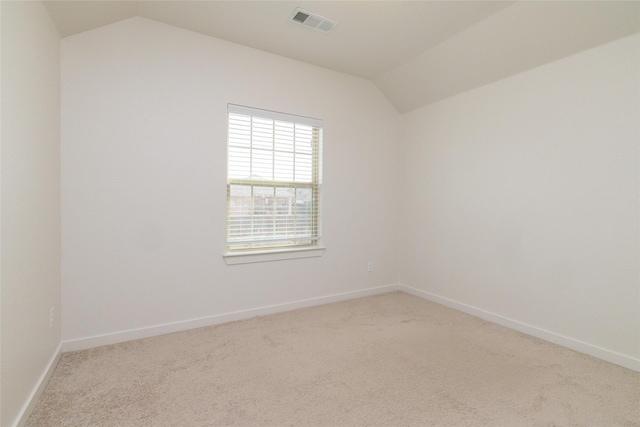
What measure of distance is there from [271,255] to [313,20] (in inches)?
87.6

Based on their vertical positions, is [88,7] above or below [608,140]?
above

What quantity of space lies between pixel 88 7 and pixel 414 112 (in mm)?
3364

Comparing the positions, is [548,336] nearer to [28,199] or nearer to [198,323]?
[198,323]

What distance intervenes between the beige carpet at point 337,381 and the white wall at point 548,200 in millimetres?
356

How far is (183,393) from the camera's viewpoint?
1.83 meters

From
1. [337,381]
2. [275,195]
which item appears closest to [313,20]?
[275,195]

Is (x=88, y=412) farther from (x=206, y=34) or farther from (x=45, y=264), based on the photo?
(x=206, y=34)

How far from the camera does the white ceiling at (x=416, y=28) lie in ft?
7.19

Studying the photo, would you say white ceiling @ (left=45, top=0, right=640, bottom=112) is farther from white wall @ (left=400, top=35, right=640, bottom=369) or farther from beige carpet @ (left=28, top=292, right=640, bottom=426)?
beige carpet @ (left=28, top=292, right=640, bottom=426)

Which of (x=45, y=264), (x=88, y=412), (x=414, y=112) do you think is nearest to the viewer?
(x=88, y=412)

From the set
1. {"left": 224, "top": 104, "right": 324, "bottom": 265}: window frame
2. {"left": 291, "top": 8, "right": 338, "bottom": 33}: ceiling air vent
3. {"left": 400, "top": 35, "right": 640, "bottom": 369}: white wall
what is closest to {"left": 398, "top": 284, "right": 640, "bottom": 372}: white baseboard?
{"left": 400, "top": 35, "right": 640, "bottom": 369}: white wall

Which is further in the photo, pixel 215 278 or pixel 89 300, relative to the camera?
pixel 215 278

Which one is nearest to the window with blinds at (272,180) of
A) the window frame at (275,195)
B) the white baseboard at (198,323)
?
the window frame at (275,195)

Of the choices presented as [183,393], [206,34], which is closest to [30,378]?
[183,393]
